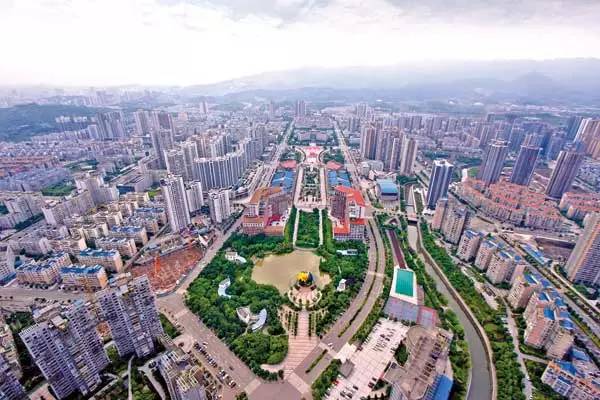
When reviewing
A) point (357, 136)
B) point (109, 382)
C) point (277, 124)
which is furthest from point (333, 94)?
point (109, 382)

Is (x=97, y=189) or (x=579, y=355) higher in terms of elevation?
(x=97, y=189)

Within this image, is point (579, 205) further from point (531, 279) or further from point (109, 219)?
point (109, 219)

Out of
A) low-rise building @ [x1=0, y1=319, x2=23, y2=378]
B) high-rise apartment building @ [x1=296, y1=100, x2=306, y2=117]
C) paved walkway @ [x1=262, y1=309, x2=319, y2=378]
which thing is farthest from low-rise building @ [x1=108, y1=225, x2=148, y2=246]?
high-rise apartment building @ [x1=296, y1=100, x2=306, y2=117]

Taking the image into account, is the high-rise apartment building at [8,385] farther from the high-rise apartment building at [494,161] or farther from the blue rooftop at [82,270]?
the high-rise apartment building at [494,161]

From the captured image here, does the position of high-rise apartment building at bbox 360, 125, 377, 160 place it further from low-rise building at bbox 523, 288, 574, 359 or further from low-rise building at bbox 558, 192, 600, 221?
low-rise building at bbox 523, 288, 574, 359

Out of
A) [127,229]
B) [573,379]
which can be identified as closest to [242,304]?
[127,229]
